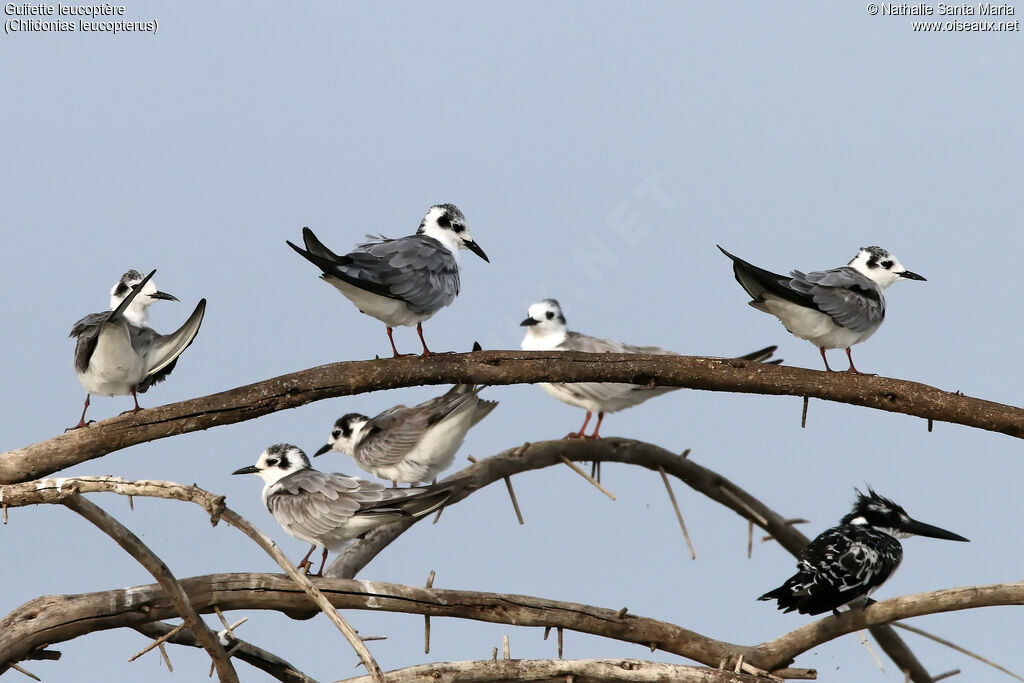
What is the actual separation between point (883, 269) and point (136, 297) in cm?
457

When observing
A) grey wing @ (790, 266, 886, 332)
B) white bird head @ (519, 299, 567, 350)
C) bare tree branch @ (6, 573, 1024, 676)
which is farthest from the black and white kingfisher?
white bird head @ (519, 299, 567, 350)

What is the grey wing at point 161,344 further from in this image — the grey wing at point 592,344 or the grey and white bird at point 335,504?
the grey wing at point 592,344

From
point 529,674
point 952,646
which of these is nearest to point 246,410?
point 529,674

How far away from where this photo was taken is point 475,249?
275 inches

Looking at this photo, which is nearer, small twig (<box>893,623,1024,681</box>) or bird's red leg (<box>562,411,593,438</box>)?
small twig (<box>893,623,1024,681</box>)

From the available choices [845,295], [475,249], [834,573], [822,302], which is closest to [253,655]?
[475,249]

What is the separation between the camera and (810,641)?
5988 mm

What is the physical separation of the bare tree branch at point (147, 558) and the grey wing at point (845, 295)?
360cm

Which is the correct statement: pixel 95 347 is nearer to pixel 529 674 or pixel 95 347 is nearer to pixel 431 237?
pixel 431 237

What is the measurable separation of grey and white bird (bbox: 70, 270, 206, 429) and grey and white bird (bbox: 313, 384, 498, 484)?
145 cm

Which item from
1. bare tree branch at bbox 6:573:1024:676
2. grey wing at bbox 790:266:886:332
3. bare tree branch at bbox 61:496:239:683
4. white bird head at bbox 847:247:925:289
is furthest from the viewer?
white bird head at bbox 847:247:925:289

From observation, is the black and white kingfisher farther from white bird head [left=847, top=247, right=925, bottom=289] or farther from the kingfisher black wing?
white bird head [left=847, top=247, right=925, bottom=289]

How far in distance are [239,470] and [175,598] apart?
1.82 metres

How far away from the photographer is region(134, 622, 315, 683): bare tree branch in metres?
6.08
